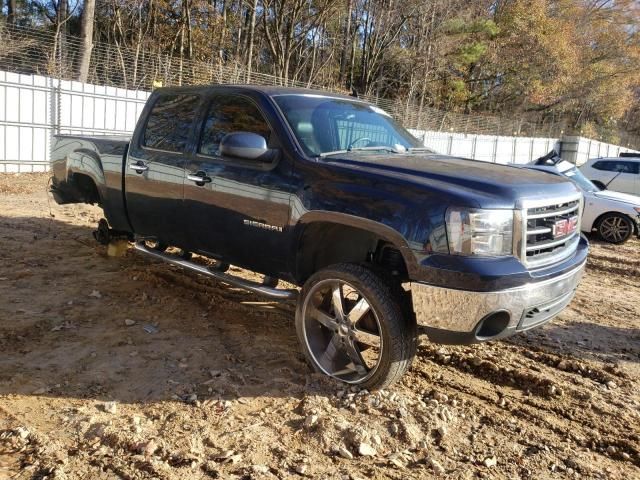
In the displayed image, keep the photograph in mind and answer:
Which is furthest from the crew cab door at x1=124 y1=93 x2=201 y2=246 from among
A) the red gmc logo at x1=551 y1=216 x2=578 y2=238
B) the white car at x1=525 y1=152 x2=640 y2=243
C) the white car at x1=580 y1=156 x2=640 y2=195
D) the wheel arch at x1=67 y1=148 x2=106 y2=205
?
the white car at x1=580 y1=156 x2=640 y2=195

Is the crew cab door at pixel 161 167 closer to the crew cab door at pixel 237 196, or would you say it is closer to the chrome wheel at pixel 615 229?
the crew cab door at pixel 237 196

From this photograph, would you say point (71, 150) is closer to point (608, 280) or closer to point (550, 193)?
point (550, 193)

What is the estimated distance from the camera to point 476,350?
4652 millimetres

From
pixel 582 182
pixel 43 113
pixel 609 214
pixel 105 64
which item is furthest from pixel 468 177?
pixel 105 64

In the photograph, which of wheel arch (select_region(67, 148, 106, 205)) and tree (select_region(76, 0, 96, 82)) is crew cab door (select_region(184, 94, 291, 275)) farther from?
tree (select_region(76, 0, 96, 82))

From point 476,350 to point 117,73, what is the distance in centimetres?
1511

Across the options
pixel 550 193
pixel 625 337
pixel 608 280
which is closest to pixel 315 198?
pixel 550 193

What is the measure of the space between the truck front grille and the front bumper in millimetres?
180

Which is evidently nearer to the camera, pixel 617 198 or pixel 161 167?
pixel 161 167

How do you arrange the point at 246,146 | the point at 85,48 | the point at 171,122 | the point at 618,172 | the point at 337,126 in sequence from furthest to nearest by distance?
1. the point at 85,48
2. the point at 618,172
3. the point at 171,122
4. the point at 337,126
5. the point at 246,146

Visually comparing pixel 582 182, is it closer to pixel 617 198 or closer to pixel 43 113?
pixel 617 198

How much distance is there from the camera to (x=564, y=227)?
3.81m

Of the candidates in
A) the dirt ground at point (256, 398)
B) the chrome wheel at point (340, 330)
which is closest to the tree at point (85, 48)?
the dirt ground at point (256, 398)

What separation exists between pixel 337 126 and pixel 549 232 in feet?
5.76
